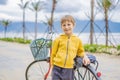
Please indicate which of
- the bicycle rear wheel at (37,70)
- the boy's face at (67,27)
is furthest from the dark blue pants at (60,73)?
the bicycle rear wheel at (37,70)

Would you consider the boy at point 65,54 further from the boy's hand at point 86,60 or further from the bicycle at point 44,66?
the bicycle at point 44,66

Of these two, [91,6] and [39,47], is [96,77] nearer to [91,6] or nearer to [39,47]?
[39,47]

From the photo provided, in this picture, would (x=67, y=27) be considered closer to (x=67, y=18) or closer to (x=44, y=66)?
(x=67, y=18)

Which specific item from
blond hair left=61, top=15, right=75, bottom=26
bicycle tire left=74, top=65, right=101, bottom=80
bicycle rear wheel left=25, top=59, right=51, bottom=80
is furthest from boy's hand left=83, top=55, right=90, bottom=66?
bicycle rear wheel left=25, top=59, right=51, bottom=80

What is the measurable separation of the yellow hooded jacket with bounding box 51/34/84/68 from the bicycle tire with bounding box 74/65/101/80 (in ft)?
0.73

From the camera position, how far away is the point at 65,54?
4.64 meters

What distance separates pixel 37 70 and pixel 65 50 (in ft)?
4.62

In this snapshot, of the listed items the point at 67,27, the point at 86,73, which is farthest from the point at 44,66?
the point at 67,27

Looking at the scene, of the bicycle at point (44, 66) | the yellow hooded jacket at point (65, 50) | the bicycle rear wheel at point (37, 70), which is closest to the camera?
the yellow hooded jacket at point (65, 50)

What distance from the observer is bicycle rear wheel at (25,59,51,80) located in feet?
19.4

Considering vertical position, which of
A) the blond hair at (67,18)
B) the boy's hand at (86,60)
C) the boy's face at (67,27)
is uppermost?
the blond hair at (67,18)

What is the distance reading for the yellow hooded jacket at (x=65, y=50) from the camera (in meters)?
4.65

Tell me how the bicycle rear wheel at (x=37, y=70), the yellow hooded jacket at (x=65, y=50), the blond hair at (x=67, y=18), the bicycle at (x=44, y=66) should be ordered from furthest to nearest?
1. the bicycle rear wheel at (x=37, y=70)
2. the bicycle at (x=44, y=66)
3. the yellow hooded jacket at (x=65, y=50)
4. the blond hair at (x=67, y=18)

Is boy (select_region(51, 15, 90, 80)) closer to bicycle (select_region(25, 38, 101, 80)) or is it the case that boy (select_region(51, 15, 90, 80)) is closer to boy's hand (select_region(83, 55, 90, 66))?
boy's hand (select_region(83, 55, 90, 66))
